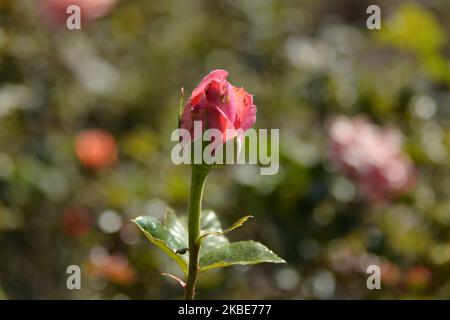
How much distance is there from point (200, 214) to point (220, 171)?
1.34 metres

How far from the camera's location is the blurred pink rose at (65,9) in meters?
2.09

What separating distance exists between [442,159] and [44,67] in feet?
3.53

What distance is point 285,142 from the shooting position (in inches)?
65.7

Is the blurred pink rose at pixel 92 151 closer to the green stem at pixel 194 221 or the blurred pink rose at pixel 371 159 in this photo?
the blurred pink rose at pixel 371 159

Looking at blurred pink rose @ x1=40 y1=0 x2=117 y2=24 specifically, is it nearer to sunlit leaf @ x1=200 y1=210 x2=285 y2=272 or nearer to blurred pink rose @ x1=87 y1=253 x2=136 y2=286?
blurred pink rose @ x1=87 y1=253 x2=136 y2=286

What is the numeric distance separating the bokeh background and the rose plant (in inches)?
27.2

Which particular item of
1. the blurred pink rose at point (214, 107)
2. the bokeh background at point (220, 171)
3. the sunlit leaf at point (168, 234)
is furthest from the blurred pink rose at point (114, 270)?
the blurred pink rose at point (214, 107)

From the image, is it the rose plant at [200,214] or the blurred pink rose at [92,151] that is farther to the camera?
the blurred pink rose at [92,151]

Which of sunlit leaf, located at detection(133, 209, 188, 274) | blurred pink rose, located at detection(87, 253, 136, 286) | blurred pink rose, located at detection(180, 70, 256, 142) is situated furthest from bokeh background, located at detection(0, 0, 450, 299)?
blurred pink rose, located at detection(180, 70, 256, 142)

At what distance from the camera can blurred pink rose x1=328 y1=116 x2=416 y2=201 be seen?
1.59 m

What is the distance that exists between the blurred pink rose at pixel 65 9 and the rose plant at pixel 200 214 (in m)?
1.42

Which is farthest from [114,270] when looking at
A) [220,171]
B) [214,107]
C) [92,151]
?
[214,107]
